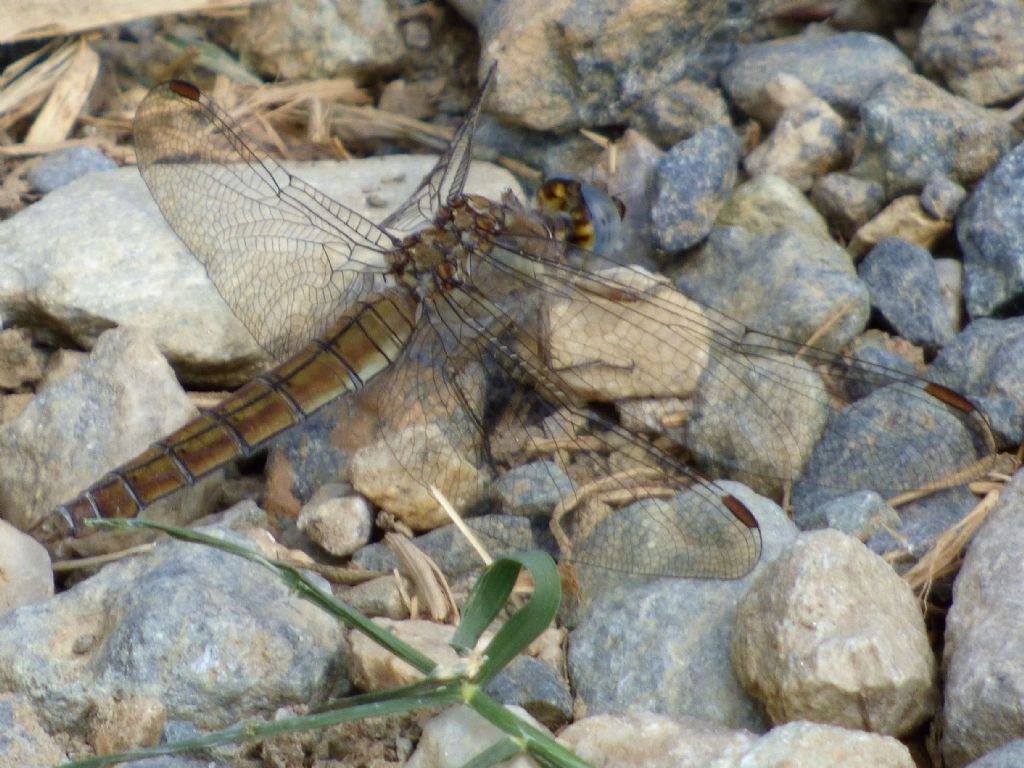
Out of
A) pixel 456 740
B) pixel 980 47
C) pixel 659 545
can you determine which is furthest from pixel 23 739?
pixel 980 47

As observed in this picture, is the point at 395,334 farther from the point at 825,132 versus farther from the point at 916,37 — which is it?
the point at 916,37

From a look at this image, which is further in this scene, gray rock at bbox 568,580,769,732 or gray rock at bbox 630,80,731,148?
gray rock at bbox 630,80,731,148

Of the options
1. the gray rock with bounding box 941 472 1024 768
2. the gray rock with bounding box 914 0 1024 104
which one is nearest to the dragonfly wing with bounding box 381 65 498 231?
the gray rock with bounding box 914 0 1024 104

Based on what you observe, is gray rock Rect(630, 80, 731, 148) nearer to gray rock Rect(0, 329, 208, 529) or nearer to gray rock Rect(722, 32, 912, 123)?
gray rock Rect(722, 32, 912, 123)

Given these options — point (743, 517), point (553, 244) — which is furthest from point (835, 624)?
point (553, 244)

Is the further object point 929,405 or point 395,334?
point 395,334

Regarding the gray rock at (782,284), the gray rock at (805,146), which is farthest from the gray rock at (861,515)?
the gray rock at (805,146)

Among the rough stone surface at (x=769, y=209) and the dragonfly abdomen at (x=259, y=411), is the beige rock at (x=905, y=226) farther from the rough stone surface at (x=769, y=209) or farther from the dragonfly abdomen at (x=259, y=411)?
the dragonfly abdomen at (x=259, y=411)
